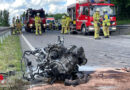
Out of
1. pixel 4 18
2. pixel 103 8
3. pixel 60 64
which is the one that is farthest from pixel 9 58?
pixel 4 18

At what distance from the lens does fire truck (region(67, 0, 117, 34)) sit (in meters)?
21.4

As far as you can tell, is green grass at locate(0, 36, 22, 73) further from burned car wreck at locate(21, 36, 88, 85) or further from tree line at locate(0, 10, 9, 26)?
tree line at locate(0, 10, 9, 26)

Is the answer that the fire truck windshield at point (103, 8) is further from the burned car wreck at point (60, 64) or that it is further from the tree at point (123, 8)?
the burned car wreck at point (60, 64)

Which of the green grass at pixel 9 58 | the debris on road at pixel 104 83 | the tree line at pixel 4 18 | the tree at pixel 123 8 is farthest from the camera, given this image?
the tree at pixel 123 8

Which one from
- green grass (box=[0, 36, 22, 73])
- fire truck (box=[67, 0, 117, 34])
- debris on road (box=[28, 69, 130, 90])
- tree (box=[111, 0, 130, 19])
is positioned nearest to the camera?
debris on road (box=[28, 69, 130, 90])

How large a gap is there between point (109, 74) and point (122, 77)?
1.29 feet

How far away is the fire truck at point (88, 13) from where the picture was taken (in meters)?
21.4

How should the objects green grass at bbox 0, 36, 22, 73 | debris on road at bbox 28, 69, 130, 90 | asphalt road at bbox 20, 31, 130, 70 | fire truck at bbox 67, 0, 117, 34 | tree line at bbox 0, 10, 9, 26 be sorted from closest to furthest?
debris on road at bbox 28, 69, 130, 90, green grass at bbox 0, 36, 22, 73, asphalt road at bbox 20, 31, 130, 70, fire truck at bbox 67, 0, 117, 34, tree line at bbox 0, 10, 9, 26

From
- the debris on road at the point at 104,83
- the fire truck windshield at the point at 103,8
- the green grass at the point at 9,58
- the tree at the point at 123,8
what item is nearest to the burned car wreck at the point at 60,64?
the debris on road at the point at 104,83

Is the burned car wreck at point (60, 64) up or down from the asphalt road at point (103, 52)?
up

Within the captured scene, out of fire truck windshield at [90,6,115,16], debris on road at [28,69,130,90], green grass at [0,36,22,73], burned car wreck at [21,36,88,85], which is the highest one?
fire truck windshield at [90,6,115,16]

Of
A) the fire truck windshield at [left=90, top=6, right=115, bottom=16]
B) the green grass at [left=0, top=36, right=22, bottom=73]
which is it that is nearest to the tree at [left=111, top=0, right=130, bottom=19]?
the fire truck windshield at [left=90, top=6, right=115, bottom=16]

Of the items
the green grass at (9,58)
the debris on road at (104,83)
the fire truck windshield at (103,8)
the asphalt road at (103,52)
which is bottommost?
the asphalt road at (103,52)

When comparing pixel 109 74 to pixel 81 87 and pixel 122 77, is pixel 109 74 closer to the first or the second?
pixel 122 77
